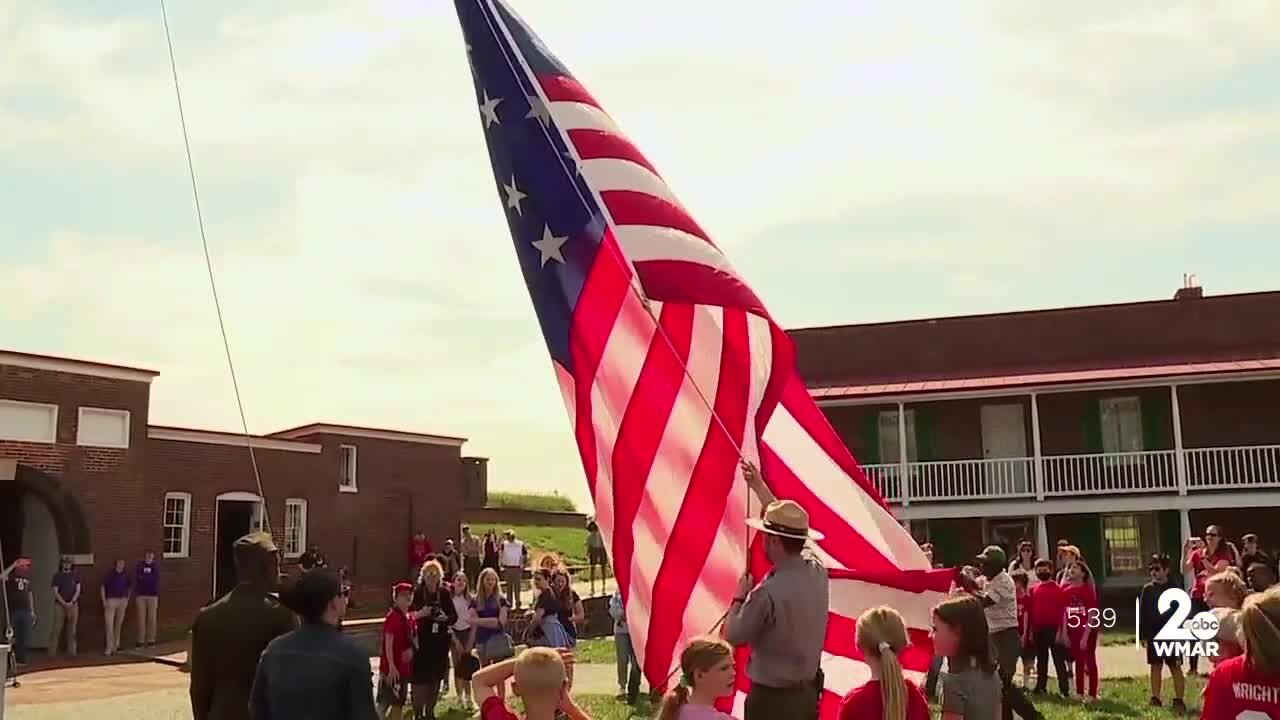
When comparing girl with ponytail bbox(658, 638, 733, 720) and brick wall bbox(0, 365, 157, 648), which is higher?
brick wall bbox(0, 365, 157, 648)

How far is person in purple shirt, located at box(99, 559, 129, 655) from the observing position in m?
22.6

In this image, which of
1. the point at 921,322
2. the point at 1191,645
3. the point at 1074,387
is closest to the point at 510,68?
the point at 1191,645

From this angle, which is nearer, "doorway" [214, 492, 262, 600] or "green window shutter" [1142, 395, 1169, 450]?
"doorway" [214, 492, 262, 600]

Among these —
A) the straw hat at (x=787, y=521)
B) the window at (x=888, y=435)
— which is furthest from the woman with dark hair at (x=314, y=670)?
the window at (x=888, y=435)

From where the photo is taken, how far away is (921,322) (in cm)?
3138

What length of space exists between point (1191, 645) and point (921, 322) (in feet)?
59.9

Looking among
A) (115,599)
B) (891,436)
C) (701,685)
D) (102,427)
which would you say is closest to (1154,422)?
(891,436)

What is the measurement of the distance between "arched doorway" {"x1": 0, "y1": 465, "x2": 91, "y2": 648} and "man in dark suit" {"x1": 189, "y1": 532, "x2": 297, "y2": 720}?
19.4 meters

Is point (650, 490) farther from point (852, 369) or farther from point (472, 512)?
point (472, 512)

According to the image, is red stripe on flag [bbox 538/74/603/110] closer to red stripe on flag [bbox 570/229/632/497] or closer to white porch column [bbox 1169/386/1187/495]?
red stripe on flag [bbox 570/229/632/497]

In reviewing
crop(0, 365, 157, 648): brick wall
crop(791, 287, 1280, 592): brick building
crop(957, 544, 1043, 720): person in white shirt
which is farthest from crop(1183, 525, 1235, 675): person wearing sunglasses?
crop(0, 365, 157, 648): brick wall

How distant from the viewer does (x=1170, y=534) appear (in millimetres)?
27000

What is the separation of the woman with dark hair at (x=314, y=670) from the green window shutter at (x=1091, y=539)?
25.7 meters

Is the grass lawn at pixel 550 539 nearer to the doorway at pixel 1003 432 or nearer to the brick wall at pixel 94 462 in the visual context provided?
the doorway at pixel 1003 432
